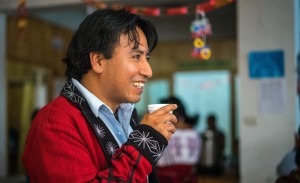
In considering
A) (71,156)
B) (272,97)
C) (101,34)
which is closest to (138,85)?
(101,34)

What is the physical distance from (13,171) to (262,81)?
4257mm

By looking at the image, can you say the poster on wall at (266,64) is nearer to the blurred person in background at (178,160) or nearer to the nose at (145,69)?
the blurred person in background at (178,160)

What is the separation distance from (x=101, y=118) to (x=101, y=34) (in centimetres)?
23

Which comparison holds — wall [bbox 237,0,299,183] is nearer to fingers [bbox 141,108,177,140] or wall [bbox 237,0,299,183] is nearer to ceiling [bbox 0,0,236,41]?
ceiling [bbox 0,0,236,41]

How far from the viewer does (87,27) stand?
104cm

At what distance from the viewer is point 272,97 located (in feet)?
12.1

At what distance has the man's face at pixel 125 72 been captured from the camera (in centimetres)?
102

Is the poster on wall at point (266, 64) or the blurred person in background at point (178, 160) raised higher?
the poster on wall at point (266, 64)

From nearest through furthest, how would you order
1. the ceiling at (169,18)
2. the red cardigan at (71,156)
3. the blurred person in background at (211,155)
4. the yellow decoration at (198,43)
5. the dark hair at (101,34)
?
1. the red cardigan at (71,156)
2. the dark hair at (101,34)
3. the yellow decoration at (198,43)
4. the ceiling at (169,18)
5. the blurred person in background at (211,155)

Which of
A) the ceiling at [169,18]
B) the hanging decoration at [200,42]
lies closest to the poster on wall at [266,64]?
the hanging decoration at [200,42]

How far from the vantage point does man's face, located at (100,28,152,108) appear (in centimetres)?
102

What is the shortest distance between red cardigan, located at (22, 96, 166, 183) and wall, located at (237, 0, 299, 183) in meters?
3.00

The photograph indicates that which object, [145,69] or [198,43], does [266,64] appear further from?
[145,69]

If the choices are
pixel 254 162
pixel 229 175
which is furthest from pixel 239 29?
pixel 229 175
